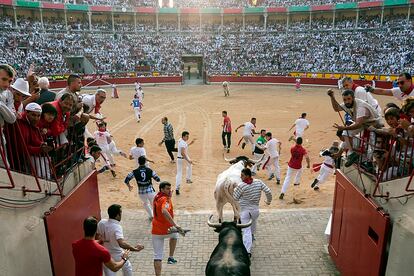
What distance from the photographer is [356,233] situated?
5227 mm

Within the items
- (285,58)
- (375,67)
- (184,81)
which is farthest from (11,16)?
(375,67)

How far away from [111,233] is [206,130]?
12.6m

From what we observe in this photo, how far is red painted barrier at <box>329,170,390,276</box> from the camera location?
434 centimetres

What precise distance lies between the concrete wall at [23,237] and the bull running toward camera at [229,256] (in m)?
2.06

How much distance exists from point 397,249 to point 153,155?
10.2 meters

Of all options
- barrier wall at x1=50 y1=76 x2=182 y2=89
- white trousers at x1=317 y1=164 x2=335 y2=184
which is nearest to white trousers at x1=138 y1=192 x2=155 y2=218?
white trousers at x1=317 y1=164 x2=335 y2=184

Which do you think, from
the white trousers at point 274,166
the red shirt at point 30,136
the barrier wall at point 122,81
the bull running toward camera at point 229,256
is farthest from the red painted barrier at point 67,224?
the barrier wall at point 122,81

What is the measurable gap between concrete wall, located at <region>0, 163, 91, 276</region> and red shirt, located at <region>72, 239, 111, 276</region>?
1.62 feet

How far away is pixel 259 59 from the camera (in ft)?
145

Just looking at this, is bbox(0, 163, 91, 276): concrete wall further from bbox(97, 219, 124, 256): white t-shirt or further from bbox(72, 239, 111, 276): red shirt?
bbox(97, 219, 124, 256): white t-shirt

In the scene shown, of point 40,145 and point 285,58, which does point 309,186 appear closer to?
point 40,145

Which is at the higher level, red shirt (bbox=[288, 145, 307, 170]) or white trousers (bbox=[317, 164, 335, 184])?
red shirt (bbox=[288, 145, 307, 170])

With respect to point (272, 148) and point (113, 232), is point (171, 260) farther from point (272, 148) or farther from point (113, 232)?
point (272, 148)

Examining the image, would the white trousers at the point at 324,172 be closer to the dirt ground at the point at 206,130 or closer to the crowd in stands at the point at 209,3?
the dirt ground at the point at 206,130
